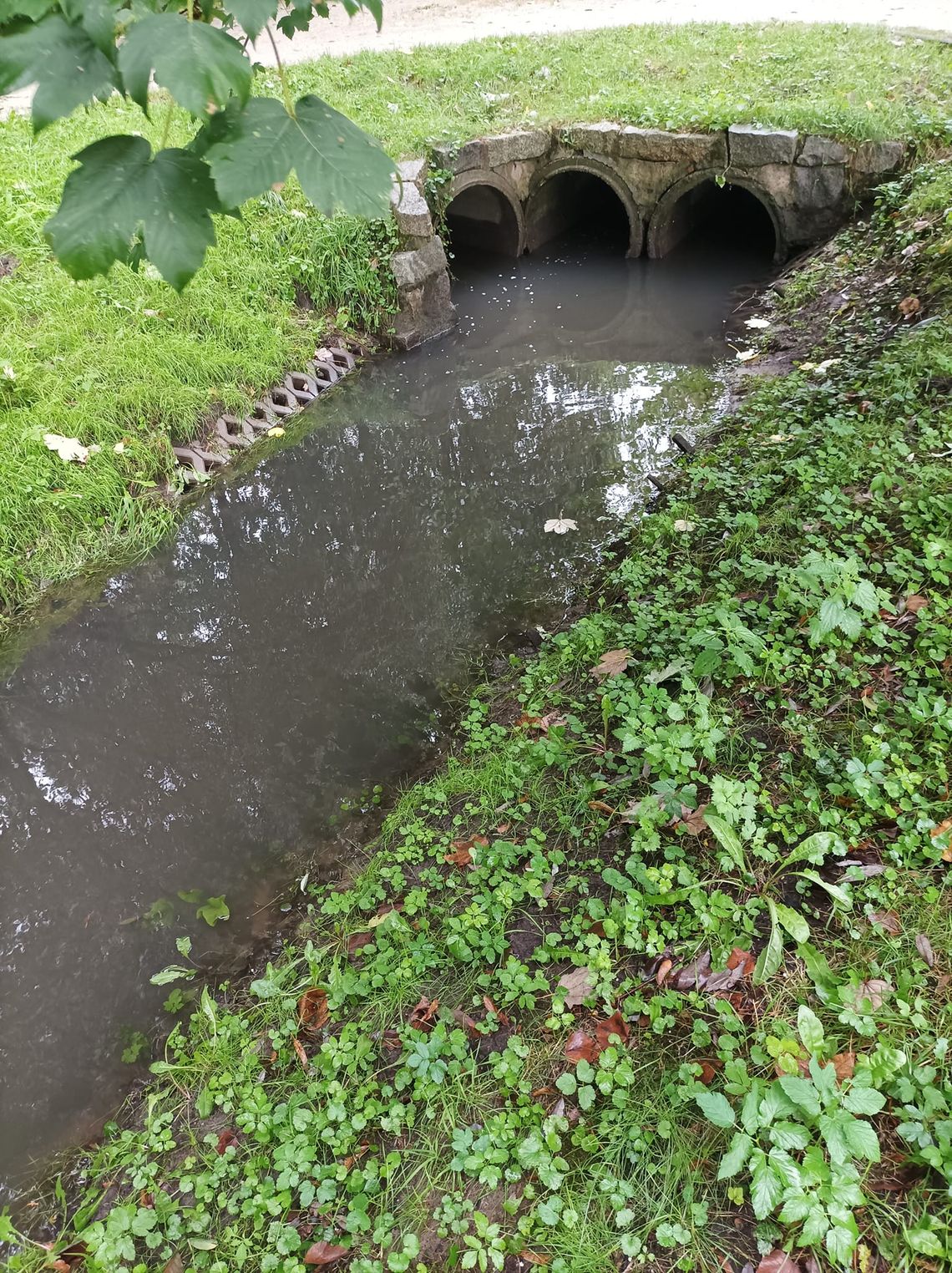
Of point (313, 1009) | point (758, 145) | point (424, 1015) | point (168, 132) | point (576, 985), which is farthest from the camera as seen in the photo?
point (758, 145)

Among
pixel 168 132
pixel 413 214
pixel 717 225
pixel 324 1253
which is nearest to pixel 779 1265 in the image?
pixel 324 1253

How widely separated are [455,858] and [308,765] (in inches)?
50.3

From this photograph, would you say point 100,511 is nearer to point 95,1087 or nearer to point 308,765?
point 308,765

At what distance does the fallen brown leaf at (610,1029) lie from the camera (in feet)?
7.23

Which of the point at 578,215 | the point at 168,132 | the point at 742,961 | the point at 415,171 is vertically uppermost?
the point at 168,132

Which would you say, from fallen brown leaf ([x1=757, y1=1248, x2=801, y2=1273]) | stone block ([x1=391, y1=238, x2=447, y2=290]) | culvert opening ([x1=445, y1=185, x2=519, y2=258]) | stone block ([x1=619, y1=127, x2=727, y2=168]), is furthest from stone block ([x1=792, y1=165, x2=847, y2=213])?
fallen brown leaf ([x1=757, y1=1248, x2=801, y2=1273])

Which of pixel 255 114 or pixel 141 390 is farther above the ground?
pixel 255 114

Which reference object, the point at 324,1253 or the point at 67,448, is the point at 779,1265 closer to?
the point at 324,1253

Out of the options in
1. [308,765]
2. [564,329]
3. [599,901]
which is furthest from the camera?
[564,329]

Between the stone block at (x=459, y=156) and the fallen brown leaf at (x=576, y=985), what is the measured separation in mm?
8064

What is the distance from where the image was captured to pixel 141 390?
5840mm

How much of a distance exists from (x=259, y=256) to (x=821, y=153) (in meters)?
5.44

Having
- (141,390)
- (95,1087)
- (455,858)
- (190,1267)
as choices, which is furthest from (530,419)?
(190,1267)

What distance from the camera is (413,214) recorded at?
24.4ft
